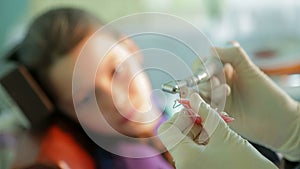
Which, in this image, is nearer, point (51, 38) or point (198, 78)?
point (198, 78)

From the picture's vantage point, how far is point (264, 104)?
72 centimetres

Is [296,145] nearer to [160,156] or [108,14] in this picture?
[160,156]

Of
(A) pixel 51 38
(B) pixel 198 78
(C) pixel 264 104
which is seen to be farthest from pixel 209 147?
(A) pixel 51 38

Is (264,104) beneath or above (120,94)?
beneath

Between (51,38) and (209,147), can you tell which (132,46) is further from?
(51,38)

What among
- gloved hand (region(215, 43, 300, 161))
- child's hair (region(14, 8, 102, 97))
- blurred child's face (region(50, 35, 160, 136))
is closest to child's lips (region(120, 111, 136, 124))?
blurred child's face (region(50, 35, 160, 136))

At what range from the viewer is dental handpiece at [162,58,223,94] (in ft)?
1.82

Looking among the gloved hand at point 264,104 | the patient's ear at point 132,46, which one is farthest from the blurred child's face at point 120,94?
the gloved hand at point 264,104

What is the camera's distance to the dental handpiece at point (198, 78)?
0.55 metres

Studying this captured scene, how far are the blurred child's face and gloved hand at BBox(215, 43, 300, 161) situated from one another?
15 centimetres

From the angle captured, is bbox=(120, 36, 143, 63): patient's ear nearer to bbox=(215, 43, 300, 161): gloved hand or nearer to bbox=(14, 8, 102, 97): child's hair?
bbox=(215, 43, 300, 161): gloved hand

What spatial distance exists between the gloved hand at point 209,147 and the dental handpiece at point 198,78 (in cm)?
2

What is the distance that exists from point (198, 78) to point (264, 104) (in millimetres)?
177

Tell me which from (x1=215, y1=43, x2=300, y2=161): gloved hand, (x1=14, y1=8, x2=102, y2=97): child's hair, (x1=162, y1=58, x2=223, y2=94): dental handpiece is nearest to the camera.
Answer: (x1=162, y1=58, x2=223, y2=94): dental handpiece
